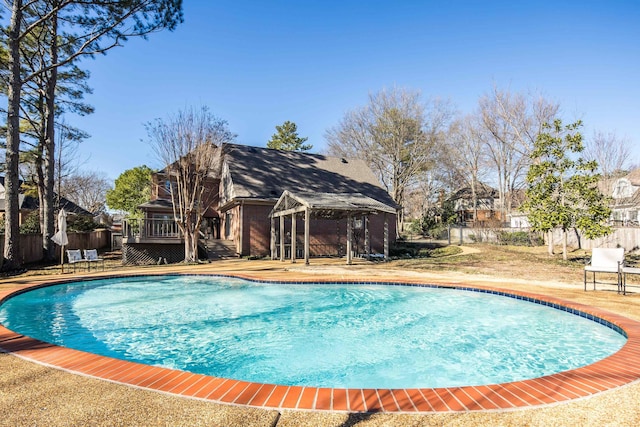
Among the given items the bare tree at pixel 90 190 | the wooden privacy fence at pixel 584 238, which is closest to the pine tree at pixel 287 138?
the bare tree at pixel 90 190

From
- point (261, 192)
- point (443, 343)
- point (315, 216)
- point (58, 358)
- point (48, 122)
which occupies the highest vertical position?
point (48, 122)

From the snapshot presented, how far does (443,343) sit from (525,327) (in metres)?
1.83

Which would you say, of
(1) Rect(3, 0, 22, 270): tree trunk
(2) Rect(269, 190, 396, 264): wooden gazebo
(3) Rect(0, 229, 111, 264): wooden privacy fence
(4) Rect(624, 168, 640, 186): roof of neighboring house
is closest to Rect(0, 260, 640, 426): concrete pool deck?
(2) Rect(269, 190, 396, 264): wooden gazebo

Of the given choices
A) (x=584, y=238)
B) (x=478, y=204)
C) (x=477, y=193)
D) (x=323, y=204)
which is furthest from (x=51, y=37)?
(x=478, y=204)

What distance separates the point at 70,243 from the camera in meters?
19.5

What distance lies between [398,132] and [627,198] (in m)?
23.3

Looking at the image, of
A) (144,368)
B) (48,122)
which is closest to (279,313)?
(144,368)

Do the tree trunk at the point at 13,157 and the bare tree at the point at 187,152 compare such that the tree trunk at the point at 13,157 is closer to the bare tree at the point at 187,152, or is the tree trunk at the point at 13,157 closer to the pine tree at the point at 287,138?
the bare tree at the point at 187,152

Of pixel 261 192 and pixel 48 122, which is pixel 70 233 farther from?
pixel 261 192

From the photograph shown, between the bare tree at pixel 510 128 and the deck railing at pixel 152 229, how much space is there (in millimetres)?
27782

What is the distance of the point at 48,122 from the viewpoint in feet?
57.1

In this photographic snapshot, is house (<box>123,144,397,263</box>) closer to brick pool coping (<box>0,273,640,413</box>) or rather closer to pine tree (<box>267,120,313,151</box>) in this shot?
brick pool coping (<box>0,273,640,413</box>)

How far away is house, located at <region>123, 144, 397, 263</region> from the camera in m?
17.2

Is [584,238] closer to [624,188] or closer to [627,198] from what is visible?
[627,198]
